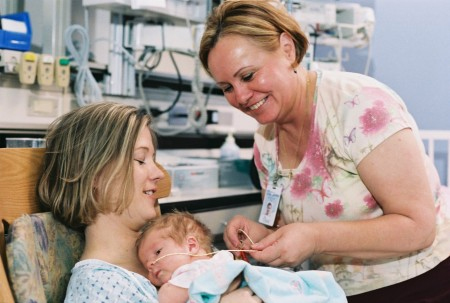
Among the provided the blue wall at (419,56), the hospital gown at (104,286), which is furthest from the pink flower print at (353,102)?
the blue wall at (419,56)

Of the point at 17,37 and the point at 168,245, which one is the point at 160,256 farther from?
the point at 17,37

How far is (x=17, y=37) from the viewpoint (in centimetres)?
211

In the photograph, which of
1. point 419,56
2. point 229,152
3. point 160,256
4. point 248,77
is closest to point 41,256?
point 160,256

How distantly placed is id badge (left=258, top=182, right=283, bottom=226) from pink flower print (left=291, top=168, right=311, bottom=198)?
55 millimetres

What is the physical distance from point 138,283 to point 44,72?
1184 millimetres

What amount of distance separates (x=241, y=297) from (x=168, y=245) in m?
0.24

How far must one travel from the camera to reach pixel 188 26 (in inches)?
101

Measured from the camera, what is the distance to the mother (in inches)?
54.2

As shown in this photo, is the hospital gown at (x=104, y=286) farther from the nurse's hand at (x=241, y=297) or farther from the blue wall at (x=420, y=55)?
the blue wall at (x=420, y=55)

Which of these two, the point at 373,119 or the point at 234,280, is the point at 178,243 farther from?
the point at 373,119

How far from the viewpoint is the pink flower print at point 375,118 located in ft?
4.82

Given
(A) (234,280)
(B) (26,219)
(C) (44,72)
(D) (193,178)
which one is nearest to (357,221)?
(A) (234,280)

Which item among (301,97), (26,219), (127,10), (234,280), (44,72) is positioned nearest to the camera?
(26,219)

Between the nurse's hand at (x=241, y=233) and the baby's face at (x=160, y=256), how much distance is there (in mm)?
253
